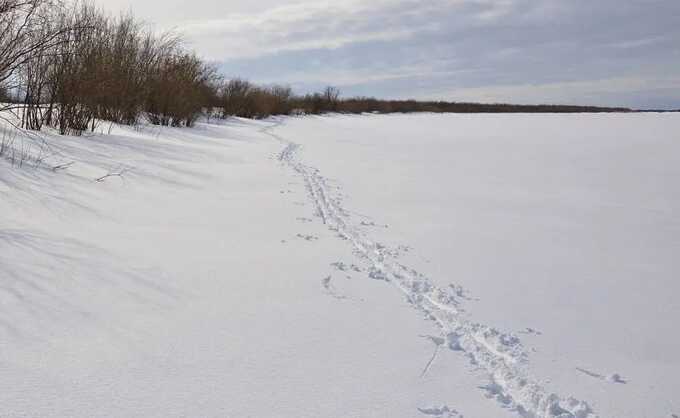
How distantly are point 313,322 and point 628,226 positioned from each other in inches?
172

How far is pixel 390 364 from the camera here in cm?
224

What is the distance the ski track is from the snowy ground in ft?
0.04

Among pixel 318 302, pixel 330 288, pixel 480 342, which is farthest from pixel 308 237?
pixel 480 342

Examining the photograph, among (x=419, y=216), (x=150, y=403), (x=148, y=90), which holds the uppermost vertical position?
(x=148, y=90)

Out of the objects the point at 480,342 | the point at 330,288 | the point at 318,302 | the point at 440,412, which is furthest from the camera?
the point at 330,288

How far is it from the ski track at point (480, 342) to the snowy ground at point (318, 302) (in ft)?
0.04

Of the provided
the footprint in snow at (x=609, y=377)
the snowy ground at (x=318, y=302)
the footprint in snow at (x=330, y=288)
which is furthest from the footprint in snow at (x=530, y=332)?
the footprint in snow at (x=330, y=288)

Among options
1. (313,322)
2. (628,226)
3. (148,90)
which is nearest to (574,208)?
(628,226)

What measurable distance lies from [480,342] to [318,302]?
889mm

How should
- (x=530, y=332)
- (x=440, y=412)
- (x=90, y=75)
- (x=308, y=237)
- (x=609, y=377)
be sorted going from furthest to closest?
1. (x=90, y=75)
2. (x=308, y=237)
3. (x=530, y=332)
4. (x=609, y=377)
5. (x=440, y=412)

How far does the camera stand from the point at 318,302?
9.64 feet

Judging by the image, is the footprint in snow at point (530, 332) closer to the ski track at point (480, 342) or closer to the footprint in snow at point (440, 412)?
the ski track at point (480, 342)

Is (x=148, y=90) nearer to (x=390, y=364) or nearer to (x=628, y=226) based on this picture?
(x=628, y=226)

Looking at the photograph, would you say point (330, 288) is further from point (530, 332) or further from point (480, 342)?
point (530, 332)
